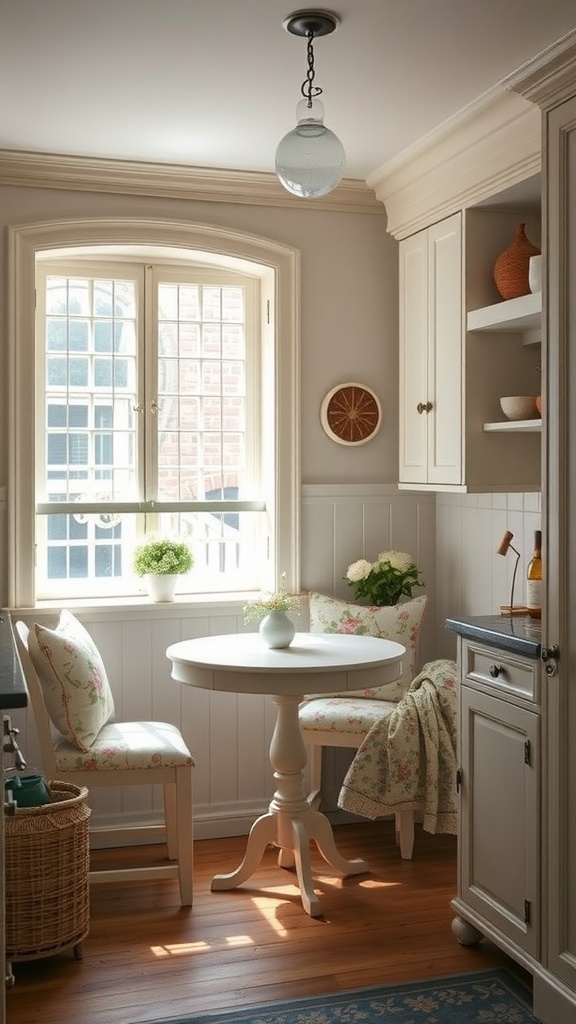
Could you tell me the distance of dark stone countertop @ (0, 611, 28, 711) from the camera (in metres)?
2.02

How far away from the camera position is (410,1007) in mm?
2910

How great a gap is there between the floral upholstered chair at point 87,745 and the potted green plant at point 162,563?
0.66m

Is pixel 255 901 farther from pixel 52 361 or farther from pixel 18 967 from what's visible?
pixel 52 361

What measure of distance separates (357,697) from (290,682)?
97 centimetres

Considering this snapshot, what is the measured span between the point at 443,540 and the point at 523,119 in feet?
6.24

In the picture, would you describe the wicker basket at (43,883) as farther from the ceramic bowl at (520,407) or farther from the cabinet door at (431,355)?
the ceramic bowl at (520,407)

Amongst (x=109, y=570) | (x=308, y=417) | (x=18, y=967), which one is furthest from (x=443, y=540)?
(x=18, y=967)

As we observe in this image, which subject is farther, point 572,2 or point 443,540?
point 443,540

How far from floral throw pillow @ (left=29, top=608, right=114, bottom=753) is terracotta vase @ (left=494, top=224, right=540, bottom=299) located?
196 cm

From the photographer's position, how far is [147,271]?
14.7 feet

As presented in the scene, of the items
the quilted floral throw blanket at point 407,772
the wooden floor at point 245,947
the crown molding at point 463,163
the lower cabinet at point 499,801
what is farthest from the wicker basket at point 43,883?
the crown molding at point 463,163

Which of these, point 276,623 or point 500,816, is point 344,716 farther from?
point 500,816

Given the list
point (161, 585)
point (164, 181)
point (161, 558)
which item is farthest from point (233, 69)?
point (161, 585)

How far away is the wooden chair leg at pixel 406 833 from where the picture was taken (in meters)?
4.05
